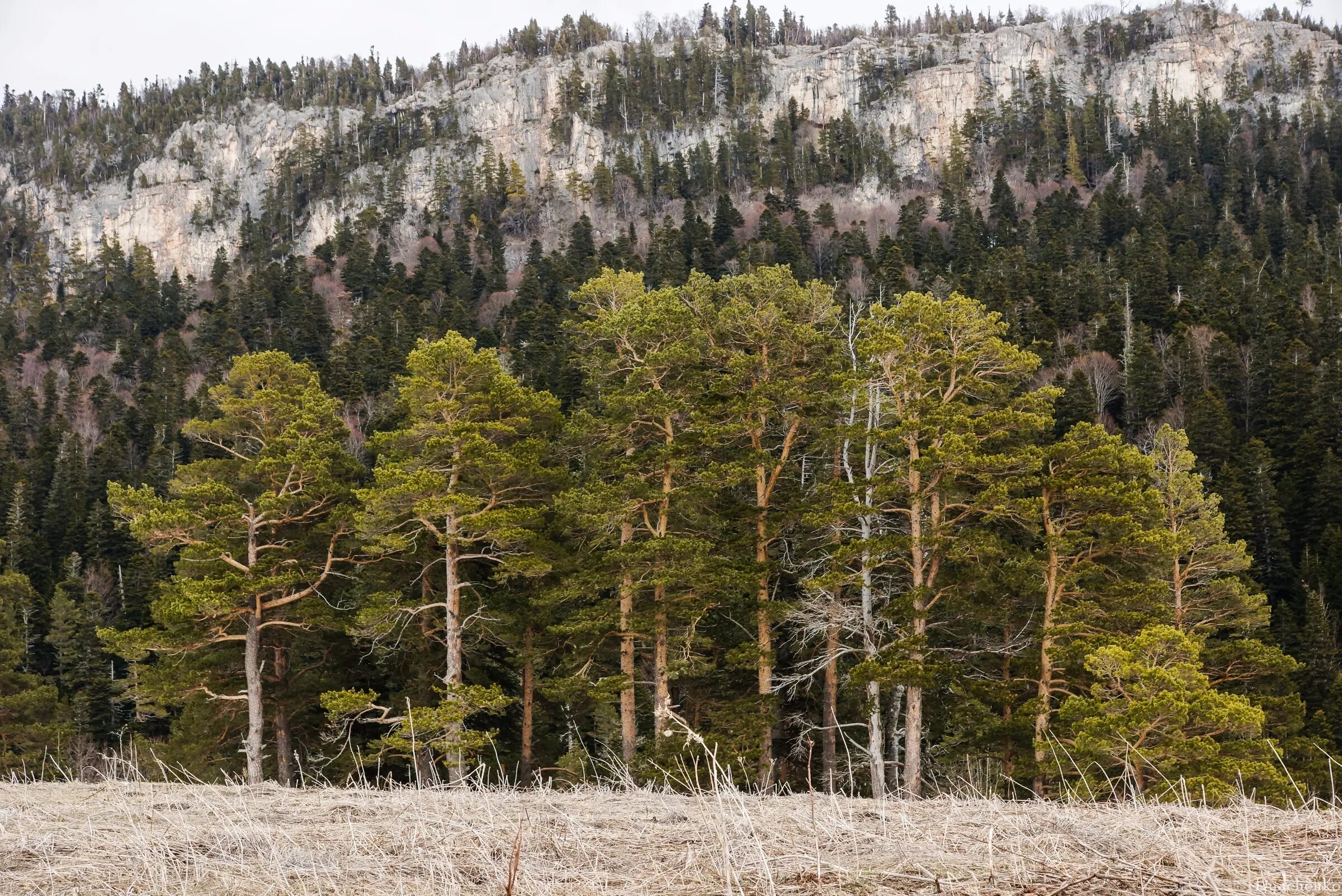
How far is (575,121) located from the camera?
414 ft

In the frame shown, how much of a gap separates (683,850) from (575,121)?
429 ft

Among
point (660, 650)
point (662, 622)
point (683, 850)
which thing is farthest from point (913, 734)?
point (683, 850)

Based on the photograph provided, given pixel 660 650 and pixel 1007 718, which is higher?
pixel 660 650

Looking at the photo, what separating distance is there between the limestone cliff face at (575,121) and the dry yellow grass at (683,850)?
11638 cm

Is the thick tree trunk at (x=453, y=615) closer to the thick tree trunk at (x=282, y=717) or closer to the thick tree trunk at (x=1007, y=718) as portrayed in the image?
the thick tree trunk at (x=282, y=717)

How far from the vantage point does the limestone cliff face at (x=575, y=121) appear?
120188 mm

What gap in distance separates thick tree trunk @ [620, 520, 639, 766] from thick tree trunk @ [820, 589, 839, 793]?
136 inches

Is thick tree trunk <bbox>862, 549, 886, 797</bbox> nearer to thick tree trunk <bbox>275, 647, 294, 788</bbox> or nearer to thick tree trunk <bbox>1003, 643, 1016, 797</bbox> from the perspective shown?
→ thick tree trunk <bbox>1003, 643, 1016, 797</bbox>

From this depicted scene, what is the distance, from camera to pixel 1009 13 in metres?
147

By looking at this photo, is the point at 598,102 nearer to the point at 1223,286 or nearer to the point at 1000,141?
the point at 1000,141

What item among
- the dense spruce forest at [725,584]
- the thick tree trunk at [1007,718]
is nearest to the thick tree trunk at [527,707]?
the dense spruce forest at [725,584]

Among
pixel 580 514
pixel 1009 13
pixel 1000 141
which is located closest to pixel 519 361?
pixel 580 514

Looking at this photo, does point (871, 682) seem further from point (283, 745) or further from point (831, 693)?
point (283, 745)

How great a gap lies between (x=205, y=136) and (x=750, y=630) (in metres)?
139
